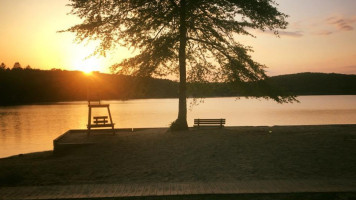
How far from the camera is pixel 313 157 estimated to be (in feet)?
42.3

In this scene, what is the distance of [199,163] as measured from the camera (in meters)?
12.5

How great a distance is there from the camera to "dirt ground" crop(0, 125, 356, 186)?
1052cm

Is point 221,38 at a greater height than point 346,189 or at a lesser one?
greater

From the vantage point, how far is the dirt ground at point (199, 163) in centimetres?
1052

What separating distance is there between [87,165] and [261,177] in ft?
20.9

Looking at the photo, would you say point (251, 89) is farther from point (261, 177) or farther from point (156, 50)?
point (261, 177)

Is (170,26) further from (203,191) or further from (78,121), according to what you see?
(78,121)

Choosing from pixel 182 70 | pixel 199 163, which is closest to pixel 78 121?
pixel 182 70

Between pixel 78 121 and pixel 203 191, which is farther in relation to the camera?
pixel 78 121

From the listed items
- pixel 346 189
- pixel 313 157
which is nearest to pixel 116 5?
pixel 313 157

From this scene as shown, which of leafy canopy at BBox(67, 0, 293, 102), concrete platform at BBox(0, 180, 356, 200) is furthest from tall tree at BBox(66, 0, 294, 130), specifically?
concrete platform at BBox(0, 180, 356, 200)

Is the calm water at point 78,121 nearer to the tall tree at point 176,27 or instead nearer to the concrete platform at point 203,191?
the tall tree at point 176,27

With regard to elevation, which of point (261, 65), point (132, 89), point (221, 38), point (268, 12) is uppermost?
point (268, 12)

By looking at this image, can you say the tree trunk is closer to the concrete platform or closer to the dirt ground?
the dirt ground
